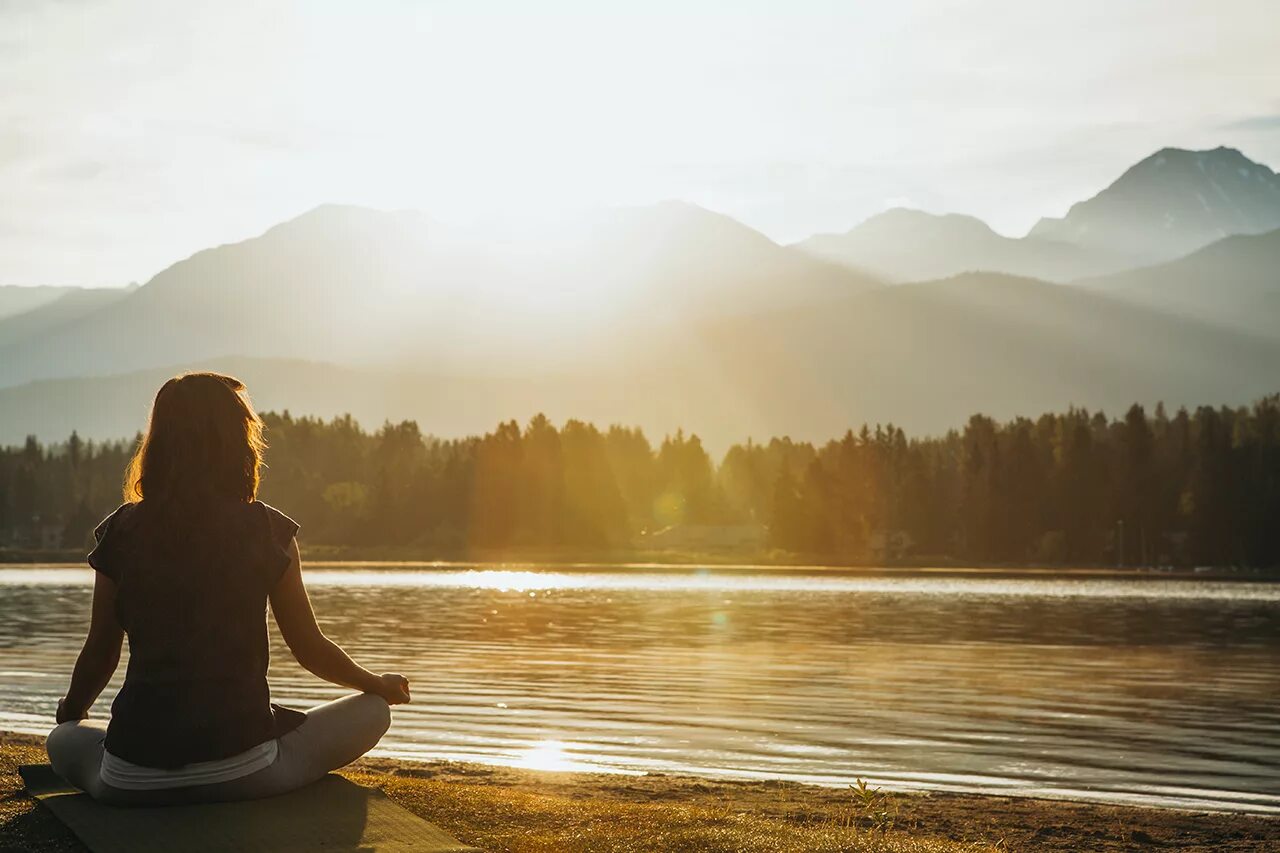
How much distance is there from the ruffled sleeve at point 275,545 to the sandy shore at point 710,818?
187 cm

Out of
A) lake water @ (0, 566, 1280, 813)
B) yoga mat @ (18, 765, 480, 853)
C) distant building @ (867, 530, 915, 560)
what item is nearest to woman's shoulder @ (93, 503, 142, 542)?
yoga mat @ (18, 765, 480, 853)

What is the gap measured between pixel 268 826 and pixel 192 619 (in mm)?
1172

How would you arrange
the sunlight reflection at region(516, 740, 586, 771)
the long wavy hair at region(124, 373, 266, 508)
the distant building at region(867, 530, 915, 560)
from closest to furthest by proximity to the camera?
the long wavy hair at region(124, 373, 266, 508) < the sunlight reflection at region(516, 740, 586, 771) < the distant building at region(867, 530, 915, 560)

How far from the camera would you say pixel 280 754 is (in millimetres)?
8352

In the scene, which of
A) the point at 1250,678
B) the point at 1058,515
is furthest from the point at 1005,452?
the point at 1250,678

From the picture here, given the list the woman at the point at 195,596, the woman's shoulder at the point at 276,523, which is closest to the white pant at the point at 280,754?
the woman at the point at 195,596

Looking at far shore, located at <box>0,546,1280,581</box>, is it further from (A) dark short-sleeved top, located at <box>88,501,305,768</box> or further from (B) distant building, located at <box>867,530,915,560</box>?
(A) dark short-sleeved top, located at <box>88,501,305,768</box>

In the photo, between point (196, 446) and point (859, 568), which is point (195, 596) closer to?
point (196, 446)

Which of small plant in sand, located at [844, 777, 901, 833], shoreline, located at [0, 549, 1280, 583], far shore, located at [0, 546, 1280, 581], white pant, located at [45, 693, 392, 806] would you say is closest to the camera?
white pant, located at [45, 693, 392, 806]

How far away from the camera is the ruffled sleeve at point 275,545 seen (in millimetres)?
7969

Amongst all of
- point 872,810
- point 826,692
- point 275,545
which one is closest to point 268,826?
point 275,545

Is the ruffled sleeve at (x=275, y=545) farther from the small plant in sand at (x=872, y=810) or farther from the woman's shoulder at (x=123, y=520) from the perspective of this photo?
the small plant in sand at (x=872, y=810)

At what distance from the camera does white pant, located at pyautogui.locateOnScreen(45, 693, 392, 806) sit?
26.7 feet

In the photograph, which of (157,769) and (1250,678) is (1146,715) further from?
(157,769)
